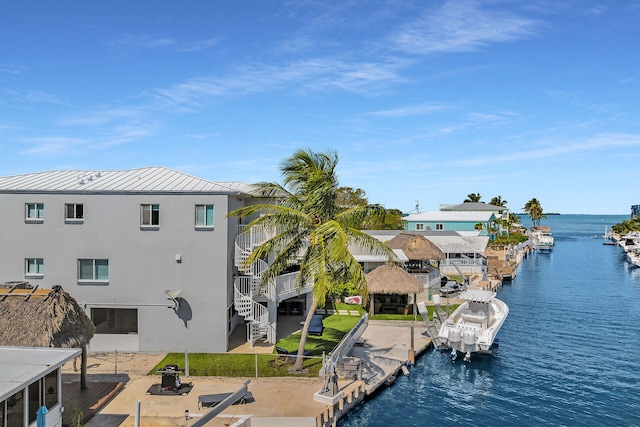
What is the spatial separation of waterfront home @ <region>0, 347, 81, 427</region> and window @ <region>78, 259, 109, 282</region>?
10080 millimetres

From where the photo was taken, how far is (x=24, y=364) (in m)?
14.8

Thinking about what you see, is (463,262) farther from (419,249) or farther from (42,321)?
(42,321)

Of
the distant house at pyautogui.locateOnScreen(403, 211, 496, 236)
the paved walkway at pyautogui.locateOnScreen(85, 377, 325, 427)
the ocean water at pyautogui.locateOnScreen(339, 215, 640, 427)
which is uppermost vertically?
the distant house at pyautogui.locateOnScreen(403, 211, 496, 236)

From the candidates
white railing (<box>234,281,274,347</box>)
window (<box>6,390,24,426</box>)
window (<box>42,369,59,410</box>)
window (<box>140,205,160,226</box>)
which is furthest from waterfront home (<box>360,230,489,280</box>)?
window (<box>6,390,24,426</box>)

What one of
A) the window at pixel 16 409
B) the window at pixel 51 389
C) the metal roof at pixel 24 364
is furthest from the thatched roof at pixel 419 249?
the window at pixel 16 409

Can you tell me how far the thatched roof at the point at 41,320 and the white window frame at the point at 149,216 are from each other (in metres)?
6.45

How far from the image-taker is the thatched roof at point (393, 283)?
36.2 metres

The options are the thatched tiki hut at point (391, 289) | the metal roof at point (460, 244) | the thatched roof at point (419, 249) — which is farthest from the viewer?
the metal roof at point (460, 244)

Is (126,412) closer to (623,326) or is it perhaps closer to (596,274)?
(623,326)

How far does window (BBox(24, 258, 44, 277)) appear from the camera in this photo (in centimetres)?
2650

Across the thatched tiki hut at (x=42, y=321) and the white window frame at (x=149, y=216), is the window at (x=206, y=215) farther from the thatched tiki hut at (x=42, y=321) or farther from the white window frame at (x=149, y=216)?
the thatched tiki hut at (x=42, y=321)

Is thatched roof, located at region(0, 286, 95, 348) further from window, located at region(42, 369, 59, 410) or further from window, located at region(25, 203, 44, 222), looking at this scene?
window, located at region(25, 203, 44, 222)

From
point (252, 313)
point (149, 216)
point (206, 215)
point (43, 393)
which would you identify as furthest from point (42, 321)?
point (252, 313)

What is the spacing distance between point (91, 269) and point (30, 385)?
1315cm
